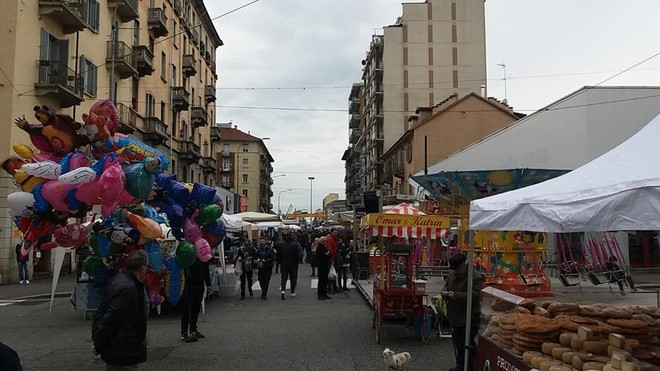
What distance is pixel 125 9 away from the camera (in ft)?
94.8

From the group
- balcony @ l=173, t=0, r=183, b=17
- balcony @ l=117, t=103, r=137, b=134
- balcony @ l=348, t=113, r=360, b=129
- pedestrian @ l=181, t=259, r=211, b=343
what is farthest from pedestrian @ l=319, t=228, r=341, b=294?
balcony @ l=348, t=113, r=360, b=129

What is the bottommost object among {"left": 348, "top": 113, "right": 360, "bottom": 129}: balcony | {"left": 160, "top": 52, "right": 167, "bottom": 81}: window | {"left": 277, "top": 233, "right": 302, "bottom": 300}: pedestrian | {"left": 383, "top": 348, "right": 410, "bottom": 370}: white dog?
{"left": 383, "top": 348, "right": 410, "bottom": 370}: white dog

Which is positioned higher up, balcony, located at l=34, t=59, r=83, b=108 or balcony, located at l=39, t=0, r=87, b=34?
balcony, located at l=39, t=0, r=87, b=34

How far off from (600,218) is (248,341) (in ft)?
22.9

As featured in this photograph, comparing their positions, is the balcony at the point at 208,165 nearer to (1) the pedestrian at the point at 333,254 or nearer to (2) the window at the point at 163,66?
(2) the window at the point at 163,66

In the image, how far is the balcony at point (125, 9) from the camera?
27.8m

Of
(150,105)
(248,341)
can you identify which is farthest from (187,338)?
(150,105)

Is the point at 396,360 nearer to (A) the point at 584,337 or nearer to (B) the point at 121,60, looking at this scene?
(A) the point at 584,337

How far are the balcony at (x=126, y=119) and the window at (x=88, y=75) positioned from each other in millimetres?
2350

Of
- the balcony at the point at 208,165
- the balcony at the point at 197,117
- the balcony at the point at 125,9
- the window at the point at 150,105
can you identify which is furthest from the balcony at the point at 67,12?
the balcony at the point at 208,165

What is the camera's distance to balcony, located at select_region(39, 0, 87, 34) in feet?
69.7

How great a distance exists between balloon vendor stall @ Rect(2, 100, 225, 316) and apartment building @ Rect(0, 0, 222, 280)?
14.0m

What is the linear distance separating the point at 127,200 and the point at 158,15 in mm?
28591

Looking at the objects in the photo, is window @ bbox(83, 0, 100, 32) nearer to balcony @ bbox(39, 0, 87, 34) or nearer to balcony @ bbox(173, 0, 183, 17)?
balcony @ bbox(39, 0, 87, 34)
